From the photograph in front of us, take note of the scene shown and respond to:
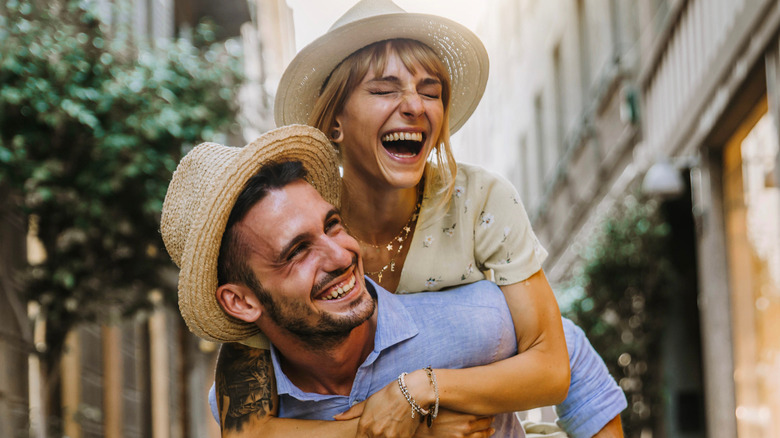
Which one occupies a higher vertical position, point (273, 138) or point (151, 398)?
point (273, 138)

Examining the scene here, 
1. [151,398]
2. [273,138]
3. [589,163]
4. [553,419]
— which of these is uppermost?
[589,163]

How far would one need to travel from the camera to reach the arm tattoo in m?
2.69

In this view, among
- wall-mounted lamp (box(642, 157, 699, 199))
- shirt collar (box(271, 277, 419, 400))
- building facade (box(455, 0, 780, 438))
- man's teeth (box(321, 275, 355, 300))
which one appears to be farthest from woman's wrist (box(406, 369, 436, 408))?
wall-mounted lamp (box(642, 157, 699, 199))

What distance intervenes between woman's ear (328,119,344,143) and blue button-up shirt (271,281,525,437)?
478 millimetres

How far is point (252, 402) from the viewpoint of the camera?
8.85ft

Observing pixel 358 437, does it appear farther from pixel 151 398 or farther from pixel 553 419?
pixel 151 398

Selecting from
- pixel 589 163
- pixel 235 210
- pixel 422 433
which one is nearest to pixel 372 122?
pixel 235 210

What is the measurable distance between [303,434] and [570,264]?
597 inches

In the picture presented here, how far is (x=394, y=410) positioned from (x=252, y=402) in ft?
1.34

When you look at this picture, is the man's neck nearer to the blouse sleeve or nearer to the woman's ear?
the blouse sleeve

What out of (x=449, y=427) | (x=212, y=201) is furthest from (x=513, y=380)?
(x=212, y=201)

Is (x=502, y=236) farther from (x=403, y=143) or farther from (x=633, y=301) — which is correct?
(x=633, y=301)

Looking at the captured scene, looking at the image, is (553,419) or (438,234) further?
(553,419)

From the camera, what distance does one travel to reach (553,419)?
404 centimetres
